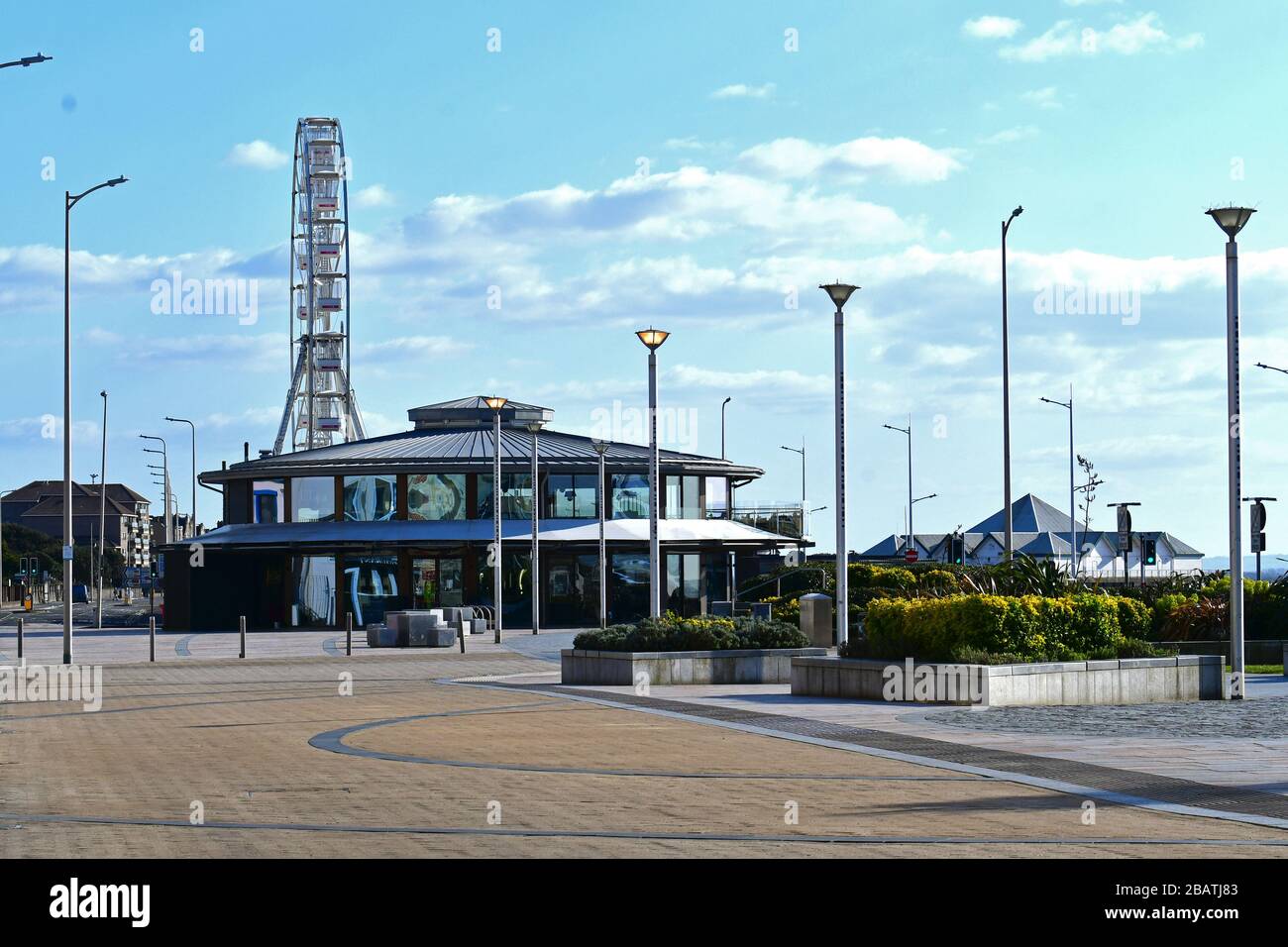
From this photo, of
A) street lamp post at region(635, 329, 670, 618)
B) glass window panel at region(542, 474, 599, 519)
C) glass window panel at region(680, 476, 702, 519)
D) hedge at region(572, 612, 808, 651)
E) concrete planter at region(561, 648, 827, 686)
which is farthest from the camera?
glass window panel at region(680, 476, 702, 519)

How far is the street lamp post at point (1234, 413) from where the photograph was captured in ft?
72.9

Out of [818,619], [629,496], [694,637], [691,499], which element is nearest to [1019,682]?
[694,637]

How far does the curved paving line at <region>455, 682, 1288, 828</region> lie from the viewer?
11656mm

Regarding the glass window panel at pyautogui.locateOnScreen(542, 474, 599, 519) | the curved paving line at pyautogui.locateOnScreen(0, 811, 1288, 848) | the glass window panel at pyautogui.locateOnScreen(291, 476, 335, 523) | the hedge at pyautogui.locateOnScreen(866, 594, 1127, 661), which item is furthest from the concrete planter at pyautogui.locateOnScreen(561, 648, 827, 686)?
the glass window panel at pyautogui.locateOnScreen(291, 476, 335, 523)

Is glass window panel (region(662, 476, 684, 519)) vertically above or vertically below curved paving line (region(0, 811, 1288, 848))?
above

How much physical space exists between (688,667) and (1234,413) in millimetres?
9145

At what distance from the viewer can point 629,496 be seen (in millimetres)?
60938

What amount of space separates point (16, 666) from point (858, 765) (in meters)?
23.6

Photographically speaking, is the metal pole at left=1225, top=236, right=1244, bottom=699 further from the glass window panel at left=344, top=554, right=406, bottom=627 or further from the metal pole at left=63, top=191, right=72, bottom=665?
the glass window panel at left=344, top=554, right=406, bottom=627

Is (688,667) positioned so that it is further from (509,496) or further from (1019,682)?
(509,496)

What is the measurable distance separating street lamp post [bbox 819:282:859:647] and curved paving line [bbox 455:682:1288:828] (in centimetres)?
574

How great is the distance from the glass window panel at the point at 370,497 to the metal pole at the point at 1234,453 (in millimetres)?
40376

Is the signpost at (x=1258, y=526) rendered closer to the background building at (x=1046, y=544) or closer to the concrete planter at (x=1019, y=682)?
the concrete planter at (x=1019, y=682)
